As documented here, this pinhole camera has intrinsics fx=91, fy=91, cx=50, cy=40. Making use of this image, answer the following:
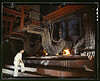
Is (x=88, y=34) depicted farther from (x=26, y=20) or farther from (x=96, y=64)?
(x=26, y=20)

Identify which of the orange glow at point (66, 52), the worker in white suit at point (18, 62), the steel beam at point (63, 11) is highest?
the steel beam at point (63, 11)

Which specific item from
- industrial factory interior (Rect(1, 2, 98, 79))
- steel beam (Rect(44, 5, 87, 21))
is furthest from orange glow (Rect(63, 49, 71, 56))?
steel beam (Rect(44, 5, 87, 21))

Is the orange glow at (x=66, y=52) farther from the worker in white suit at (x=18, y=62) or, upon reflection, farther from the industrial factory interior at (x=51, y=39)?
the worker in white suit at (x=18, y=62)

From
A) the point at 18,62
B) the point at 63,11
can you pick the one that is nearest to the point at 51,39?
the point at 63,11

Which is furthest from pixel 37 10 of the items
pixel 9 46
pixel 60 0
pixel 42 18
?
pixel 9 46

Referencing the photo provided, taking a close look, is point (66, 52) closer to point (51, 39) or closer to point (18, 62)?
point (51, 39)

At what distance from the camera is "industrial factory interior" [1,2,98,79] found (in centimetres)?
172

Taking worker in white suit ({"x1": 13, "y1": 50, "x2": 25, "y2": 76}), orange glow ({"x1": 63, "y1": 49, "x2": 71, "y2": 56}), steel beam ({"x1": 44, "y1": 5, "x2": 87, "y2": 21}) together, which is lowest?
worker in white suit ({"x1": 13, "y1": 50, "x2": 25, "y2": 76})

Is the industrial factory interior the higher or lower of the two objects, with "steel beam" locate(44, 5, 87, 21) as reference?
lower

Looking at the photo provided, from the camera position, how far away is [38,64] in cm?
205

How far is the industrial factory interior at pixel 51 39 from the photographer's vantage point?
67.7 inches

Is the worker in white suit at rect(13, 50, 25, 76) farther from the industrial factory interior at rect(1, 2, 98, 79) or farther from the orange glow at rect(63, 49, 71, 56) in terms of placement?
the orange glow at rect(63, 49, 71, 56)

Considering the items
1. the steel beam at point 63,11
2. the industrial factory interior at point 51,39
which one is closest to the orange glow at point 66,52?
the industrial factory interior at point 51,39

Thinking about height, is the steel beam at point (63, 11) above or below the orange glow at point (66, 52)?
above
